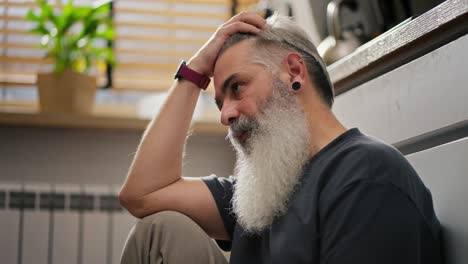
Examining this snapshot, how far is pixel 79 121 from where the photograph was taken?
8.41ft

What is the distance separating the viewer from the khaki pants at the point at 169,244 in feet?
3.99

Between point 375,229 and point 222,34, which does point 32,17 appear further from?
point 375,229

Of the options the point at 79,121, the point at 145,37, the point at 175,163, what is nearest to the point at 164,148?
the point at 175,163

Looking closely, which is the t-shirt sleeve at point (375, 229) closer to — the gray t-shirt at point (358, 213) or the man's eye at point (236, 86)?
the gray t-shirt at point (358, 213)

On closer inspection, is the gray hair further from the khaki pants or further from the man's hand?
the khaki pants

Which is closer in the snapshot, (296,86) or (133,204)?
(296,86)

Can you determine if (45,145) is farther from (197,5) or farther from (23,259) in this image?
(197,5)

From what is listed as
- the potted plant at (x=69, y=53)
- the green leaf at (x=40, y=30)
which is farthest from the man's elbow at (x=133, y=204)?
the green leaf at (x=40, y=30)

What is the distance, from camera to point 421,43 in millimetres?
1188

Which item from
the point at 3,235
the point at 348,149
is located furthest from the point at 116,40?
the point at 348,149

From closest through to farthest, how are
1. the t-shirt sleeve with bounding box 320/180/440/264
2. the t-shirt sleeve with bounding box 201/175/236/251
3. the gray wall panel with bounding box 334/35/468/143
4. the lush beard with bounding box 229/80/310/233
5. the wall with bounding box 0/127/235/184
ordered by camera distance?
the t-shirt sleeve with bounding box 320/180/440/264 → the gray wall panel with bounding box 334/35/468/143 → the lush beard with bounding box 229/80/310/233 → the t-shirt sleeve with bounding box 201/175/236/251 → the wall with bounding box 0/127/235/184

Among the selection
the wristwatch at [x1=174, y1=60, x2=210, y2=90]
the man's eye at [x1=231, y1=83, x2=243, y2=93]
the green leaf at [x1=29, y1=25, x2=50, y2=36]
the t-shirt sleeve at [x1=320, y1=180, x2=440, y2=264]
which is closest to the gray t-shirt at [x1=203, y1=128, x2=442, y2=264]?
the t-shirt sleeve at [x1=320, y1=180, x2=440, y2=264]

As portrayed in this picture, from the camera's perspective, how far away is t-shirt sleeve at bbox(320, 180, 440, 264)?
3.11 ft

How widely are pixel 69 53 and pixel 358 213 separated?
1.88 m
